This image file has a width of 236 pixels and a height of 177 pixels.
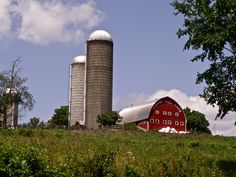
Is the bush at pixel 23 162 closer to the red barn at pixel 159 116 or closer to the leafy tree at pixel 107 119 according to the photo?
the red barn at pixel 159 116

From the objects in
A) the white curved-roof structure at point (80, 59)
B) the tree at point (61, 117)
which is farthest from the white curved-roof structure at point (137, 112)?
the tree at point (61, 117)

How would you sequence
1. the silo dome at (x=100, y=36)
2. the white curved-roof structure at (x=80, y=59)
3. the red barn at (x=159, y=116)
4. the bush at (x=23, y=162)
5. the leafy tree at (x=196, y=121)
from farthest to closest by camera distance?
the white curved-roof structure at (x=80, y=59) → the silo dome at (x=100, y=36) → the leafy tree at (x=196, y=121) → the red barn at (x=159, y=116) → the bush at (x=23, y=162)

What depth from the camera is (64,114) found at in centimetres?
11375

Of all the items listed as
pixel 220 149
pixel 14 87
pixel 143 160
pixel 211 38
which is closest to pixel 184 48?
pixel 211 38

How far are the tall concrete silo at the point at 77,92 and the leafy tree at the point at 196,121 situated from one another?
1967 centimetres

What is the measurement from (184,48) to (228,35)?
3.06 metres

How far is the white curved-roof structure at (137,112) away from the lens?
85.9 m

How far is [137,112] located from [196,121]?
48.1 feet

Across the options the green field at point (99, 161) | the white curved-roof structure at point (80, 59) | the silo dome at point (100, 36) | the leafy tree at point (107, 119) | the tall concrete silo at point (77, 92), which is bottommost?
the green field at point (99, 161)

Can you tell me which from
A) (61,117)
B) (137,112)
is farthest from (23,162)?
(61,117)

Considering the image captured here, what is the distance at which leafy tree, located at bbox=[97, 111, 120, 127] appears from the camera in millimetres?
88812

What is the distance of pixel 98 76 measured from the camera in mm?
96125

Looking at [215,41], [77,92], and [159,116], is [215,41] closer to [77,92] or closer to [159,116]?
[159,116]

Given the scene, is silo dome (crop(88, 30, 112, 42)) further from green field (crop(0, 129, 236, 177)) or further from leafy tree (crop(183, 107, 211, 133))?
green field (crop(0, 129, 236, 177))
